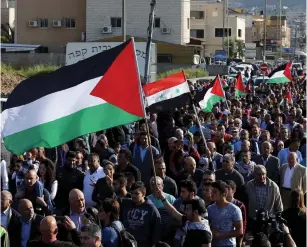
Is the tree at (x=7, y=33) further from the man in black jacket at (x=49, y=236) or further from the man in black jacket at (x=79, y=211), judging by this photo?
the man in black jacket at (x=49, y=236)

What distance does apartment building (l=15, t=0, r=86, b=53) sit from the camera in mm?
66188

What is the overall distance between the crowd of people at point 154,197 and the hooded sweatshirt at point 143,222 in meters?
0.01

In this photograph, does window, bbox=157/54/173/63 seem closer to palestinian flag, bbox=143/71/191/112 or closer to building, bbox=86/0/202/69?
building, bbox=86/0/202/69

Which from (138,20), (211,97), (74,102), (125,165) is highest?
(138,20)

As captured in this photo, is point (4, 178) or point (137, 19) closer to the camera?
point (4, 178)

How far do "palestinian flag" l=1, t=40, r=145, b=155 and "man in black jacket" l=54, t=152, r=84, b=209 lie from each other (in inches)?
84.7

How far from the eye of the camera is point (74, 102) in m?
8.65

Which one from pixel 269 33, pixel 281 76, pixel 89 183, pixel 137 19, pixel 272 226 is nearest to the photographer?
→ pixel 272 226

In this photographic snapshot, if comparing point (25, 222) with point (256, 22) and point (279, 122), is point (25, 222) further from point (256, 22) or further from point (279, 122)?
point (256, 22)

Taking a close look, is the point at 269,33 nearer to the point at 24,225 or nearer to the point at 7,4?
the point at 7,4

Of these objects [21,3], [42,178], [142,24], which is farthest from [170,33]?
[42,178]

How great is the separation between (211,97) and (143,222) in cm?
1066

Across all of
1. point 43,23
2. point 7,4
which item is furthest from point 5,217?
point 7,4

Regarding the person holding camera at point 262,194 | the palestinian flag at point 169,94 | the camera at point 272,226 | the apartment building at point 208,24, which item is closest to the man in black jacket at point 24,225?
the camera at point 272,226
